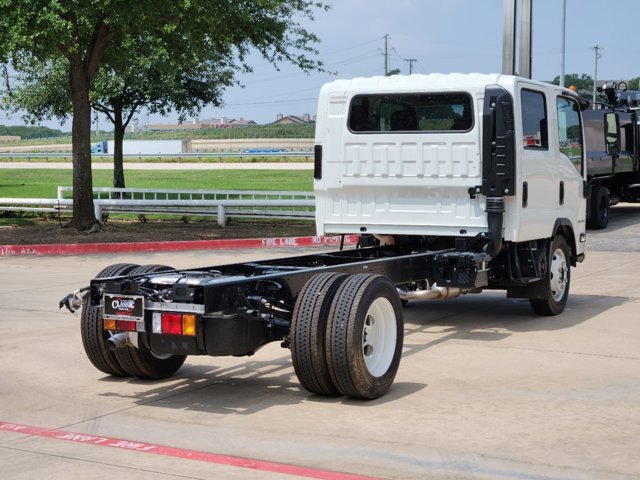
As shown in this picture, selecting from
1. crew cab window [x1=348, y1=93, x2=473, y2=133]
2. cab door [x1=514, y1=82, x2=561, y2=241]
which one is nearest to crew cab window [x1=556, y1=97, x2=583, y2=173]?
cab door [x1=514, y1=82, x2=561, y2=241]

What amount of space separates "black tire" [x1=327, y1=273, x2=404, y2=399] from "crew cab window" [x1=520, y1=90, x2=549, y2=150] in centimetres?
337

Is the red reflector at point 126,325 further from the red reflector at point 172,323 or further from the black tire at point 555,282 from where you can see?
the black tire at point 555,282

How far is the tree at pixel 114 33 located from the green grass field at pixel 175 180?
14890 millimetres

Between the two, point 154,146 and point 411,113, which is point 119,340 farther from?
point 154,146

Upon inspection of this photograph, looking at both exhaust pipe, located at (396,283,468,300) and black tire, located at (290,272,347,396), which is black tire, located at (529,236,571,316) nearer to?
exhaust pipe, located at (396,283,468,300)

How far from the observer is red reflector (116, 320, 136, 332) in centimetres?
738

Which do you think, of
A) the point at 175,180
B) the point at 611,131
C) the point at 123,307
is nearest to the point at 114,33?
the point at 611,131

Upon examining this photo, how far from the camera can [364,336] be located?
7676 millimetres

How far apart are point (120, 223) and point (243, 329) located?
18.1 m

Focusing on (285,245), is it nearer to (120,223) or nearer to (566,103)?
(120,223)

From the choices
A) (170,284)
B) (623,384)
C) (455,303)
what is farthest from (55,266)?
(623,384)

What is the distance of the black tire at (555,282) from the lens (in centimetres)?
1125

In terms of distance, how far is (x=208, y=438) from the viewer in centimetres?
659

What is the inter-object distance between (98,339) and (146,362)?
413 millimetres
